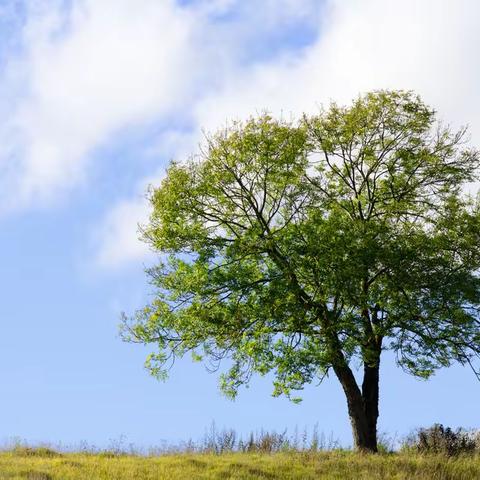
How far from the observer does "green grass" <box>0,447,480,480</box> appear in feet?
72.8

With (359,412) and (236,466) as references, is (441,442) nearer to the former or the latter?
(359,412)

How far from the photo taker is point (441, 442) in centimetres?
3003

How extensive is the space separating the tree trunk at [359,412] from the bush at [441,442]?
2.32 meters

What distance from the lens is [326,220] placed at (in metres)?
28.0

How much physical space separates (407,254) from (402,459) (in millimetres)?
7399

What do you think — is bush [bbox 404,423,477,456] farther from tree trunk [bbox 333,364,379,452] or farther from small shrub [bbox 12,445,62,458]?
small shrub [bbox 12,445,62,458]

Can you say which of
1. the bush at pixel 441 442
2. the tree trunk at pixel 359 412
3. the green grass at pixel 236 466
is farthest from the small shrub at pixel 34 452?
the bush at pixel 441 442

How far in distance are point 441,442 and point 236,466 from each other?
398 inches

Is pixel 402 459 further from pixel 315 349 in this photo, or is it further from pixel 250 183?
pixel 250 183

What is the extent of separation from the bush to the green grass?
4.32ft

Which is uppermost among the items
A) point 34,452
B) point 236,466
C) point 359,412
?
point 359,412

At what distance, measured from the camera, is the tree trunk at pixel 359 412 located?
28969mm

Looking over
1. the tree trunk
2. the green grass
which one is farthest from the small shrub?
the tree trunk

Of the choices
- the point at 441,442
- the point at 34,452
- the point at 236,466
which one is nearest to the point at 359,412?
the point at 441,442
